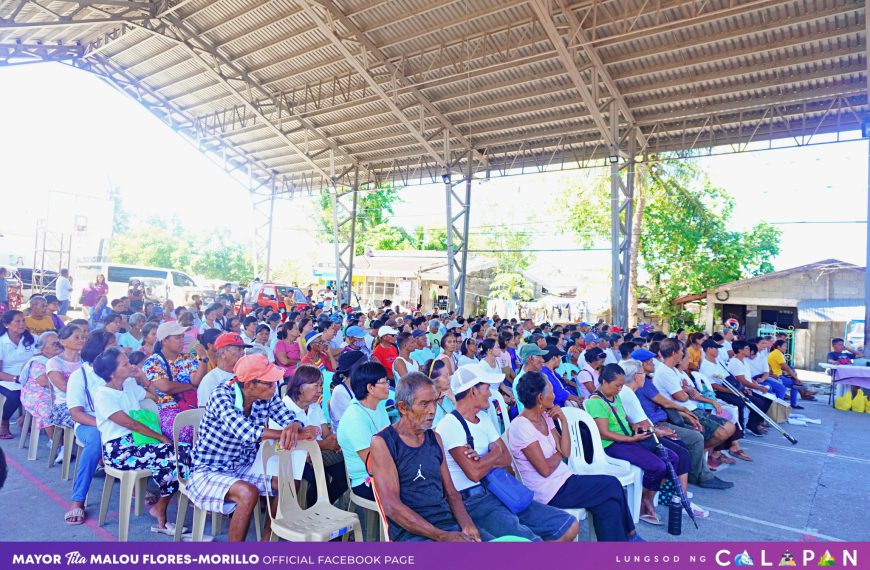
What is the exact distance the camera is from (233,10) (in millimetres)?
12227

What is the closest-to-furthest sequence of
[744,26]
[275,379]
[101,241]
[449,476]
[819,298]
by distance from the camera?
[449,476], [275,379], [744,26], [819,298], [101,241]

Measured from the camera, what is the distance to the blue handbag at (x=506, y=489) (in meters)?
2.68

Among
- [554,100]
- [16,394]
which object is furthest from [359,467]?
[554,100]

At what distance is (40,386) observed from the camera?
4.03m

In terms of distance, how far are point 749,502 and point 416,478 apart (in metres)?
3.38

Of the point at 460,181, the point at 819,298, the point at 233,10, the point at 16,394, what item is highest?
the point at 233,10

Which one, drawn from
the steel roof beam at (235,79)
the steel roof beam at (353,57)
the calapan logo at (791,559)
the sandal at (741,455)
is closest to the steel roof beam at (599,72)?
the steel roof beam at (353,57)

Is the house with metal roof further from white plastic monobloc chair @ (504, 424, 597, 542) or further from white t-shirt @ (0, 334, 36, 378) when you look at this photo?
white t-shirt @ (0, 334, 36, 378)

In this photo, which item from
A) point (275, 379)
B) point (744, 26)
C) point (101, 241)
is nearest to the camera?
point (275, 379)

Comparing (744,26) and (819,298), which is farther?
(819,298)

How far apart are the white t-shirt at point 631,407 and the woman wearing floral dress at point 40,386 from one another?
4.27m

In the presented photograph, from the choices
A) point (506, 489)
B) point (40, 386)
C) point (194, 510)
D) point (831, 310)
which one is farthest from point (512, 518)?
point (831, 310)

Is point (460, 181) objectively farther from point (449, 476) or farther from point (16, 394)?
point (449, 476)

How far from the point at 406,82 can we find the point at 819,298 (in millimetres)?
13063
